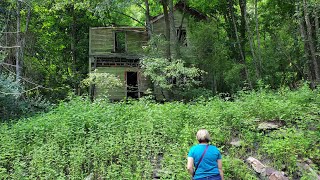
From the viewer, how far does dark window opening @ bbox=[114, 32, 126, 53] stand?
23.4 metres

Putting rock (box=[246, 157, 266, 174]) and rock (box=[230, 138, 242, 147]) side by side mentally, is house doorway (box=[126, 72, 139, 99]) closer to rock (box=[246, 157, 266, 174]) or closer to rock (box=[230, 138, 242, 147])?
rock (box=[230, 138, 242, 147])

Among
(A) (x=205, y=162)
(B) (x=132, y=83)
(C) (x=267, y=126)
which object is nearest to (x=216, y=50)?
(B) (x=132, y=83)

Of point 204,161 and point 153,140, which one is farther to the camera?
point 153,140

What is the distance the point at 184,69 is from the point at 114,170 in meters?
9.48

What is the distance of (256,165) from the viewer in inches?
275

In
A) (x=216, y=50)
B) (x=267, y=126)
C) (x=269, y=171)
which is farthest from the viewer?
(x=216, y=50)

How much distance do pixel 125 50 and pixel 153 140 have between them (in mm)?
15398

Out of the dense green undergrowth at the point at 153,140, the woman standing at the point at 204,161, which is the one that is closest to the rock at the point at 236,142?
the dense green undergrowth at the point at 153,140

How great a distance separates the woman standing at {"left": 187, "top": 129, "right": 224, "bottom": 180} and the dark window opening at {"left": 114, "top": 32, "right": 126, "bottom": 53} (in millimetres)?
18661

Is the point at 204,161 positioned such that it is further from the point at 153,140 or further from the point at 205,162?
the point at 153,140

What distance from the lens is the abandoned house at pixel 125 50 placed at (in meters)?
22.3

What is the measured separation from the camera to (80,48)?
25875mm

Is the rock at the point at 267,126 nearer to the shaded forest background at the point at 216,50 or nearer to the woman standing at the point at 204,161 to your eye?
the woman standing at the point at 204,161

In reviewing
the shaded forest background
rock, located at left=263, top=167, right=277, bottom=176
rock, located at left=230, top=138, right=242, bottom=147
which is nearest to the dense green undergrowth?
rock, located at left=230, top=138, right=242, bottom=147
